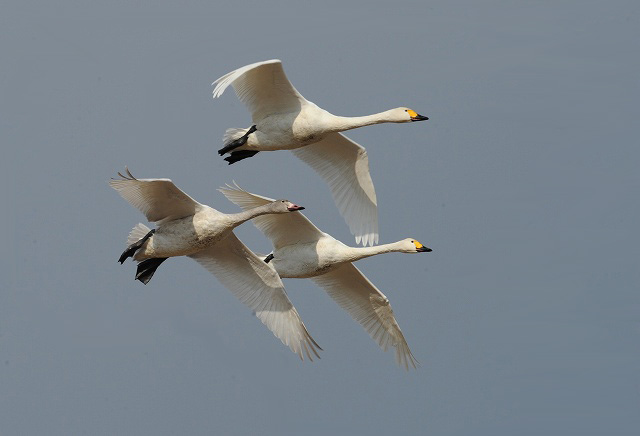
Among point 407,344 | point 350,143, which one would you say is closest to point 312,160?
point 350,143

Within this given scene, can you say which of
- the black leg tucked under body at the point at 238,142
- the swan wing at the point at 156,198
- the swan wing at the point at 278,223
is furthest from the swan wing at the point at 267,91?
the swan wing at the point at 156,198

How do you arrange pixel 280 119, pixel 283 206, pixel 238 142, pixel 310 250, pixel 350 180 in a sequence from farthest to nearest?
pixel 350 180 → pixel 310 250 → pixel 238 142 → pixel 280 119 → pixel 283 206

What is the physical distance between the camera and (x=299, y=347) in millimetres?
29938

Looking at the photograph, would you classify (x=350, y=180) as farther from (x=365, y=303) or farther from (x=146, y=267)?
(x=146, y=267)

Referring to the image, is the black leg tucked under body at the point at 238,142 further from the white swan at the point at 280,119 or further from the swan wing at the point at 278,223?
the swan wing at the point at 278,223

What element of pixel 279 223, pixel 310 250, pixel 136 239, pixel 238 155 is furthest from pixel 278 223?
pixel 136 239

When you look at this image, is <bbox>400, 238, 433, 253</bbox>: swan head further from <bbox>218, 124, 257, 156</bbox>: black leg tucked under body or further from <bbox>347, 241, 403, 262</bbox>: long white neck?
<bbox>218, 124, 257, 156</bbox>: black leg tucked under body

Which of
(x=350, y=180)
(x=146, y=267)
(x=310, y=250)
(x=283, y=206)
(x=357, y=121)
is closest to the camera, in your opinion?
(x=283, y=206)

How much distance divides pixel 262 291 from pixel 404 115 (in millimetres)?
4234

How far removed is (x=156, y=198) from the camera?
92.0 ft

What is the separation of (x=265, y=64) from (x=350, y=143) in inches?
157

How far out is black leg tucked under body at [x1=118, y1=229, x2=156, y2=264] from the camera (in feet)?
93.2

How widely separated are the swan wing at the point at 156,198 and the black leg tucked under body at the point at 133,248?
28cm

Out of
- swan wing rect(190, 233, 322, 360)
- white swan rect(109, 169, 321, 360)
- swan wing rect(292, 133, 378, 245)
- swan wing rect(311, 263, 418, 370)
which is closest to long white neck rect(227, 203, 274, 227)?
white swan rect(109, 169, 321, 360)
